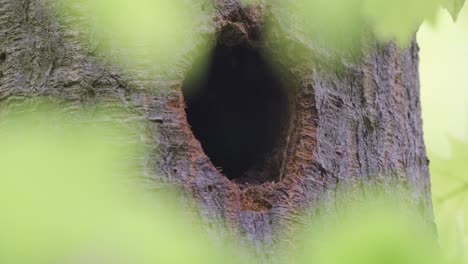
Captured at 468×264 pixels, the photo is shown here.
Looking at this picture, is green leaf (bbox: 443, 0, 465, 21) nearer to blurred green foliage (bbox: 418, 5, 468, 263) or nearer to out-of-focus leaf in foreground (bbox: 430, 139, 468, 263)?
blurred green foliage (bbox: 418, 5, 468, 263)

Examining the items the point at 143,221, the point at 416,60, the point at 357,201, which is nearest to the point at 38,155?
the point at 143,221

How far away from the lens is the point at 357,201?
121 centimetres

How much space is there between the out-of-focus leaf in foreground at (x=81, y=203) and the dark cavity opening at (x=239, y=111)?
23cm

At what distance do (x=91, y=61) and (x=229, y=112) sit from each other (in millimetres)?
389

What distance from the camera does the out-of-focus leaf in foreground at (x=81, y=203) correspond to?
98cm

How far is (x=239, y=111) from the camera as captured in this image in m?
1.43

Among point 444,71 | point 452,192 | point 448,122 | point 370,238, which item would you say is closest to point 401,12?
point 370,238

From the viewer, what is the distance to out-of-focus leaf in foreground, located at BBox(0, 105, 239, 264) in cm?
98

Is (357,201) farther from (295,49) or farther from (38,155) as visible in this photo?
(38,155)

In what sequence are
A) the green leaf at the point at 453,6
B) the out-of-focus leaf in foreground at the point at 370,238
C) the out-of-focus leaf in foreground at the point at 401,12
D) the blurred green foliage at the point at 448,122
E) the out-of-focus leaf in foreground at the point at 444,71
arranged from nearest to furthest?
the out-of-focus leaf in foreground at the point at 370,238 < the out-of-focus leaf in foreground at the point at 401,12 < the green leaf at the point at 453,6 < the blurred green foliage at the point at 448,122 < the out-of-focus leaf in foreground at the point at 444,71

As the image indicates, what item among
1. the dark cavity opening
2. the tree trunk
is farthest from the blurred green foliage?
the dark cavity opening

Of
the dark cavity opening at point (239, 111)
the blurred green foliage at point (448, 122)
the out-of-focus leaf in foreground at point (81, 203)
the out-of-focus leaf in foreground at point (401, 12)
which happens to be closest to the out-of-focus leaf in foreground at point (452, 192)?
the blurred green foliage at point (448, 122)

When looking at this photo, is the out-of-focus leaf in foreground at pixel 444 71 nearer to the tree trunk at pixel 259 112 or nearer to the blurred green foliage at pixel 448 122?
the blurred green foliage at pixel 448 122

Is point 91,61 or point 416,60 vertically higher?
point 416,60
